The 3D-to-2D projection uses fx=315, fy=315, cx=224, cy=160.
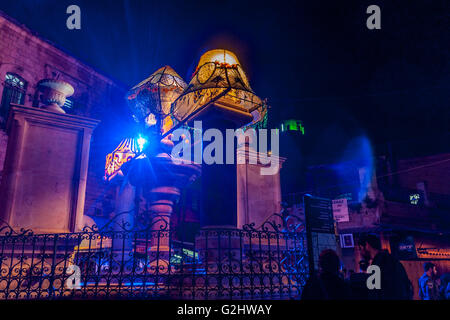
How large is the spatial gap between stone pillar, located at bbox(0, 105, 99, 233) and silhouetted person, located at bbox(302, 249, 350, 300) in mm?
5329

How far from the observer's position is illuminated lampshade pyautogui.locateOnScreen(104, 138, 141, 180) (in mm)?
10237

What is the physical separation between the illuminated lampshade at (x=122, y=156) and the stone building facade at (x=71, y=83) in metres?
6.31

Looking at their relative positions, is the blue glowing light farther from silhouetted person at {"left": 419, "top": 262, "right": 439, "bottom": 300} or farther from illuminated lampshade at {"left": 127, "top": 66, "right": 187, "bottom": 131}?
silhouetted person at {"left": 419, "top": 262, "right": 439, "bottom": 300}

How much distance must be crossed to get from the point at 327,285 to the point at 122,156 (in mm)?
9276

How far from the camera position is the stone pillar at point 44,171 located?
660 cm

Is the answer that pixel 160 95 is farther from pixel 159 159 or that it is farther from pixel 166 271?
pixel 166 271

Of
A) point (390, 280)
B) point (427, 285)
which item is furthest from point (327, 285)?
point (427, 285)

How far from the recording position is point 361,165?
24.8m

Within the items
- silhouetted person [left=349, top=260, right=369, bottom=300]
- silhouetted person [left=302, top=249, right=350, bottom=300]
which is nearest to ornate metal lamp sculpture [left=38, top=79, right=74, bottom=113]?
silhouetted person [left=302, top=249, right=350, bottom=300]
